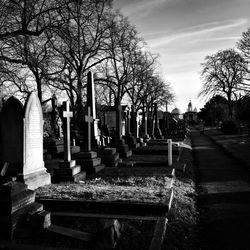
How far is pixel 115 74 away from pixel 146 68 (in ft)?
16.7

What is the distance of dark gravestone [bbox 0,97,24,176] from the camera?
7602mm

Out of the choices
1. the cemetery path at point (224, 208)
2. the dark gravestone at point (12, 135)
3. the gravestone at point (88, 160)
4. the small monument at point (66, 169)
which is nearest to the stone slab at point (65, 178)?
the small monument at point (66, 169)

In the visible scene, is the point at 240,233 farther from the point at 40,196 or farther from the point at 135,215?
the point at 40,196

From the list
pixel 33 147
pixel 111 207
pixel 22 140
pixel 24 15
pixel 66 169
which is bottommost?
pixel 111 207

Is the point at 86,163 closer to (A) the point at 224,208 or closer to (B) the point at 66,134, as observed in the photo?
(B) the point at 66,134

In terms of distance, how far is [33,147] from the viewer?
7.85m

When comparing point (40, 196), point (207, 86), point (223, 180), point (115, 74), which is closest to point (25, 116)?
point (40, 196)

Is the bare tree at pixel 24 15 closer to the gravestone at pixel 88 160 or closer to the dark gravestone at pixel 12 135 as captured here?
the gravestone at pixel 88 160

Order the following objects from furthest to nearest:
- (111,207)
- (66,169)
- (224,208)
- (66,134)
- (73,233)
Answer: (66,134) < (66,169) < (224,208) < (111,207) < (73,233)

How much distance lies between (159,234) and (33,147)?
14.4 ft

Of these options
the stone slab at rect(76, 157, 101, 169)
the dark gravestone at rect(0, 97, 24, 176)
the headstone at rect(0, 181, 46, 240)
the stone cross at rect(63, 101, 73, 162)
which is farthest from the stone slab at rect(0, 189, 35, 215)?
the stone slab at rect(76, 157, 101, 169)

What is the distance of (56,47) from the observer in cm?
2630

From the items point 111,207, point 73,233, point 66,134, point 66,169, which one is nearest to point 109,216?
point 111,207

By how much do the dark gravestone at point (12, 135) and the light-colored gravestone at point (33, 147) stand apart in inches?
5.8
